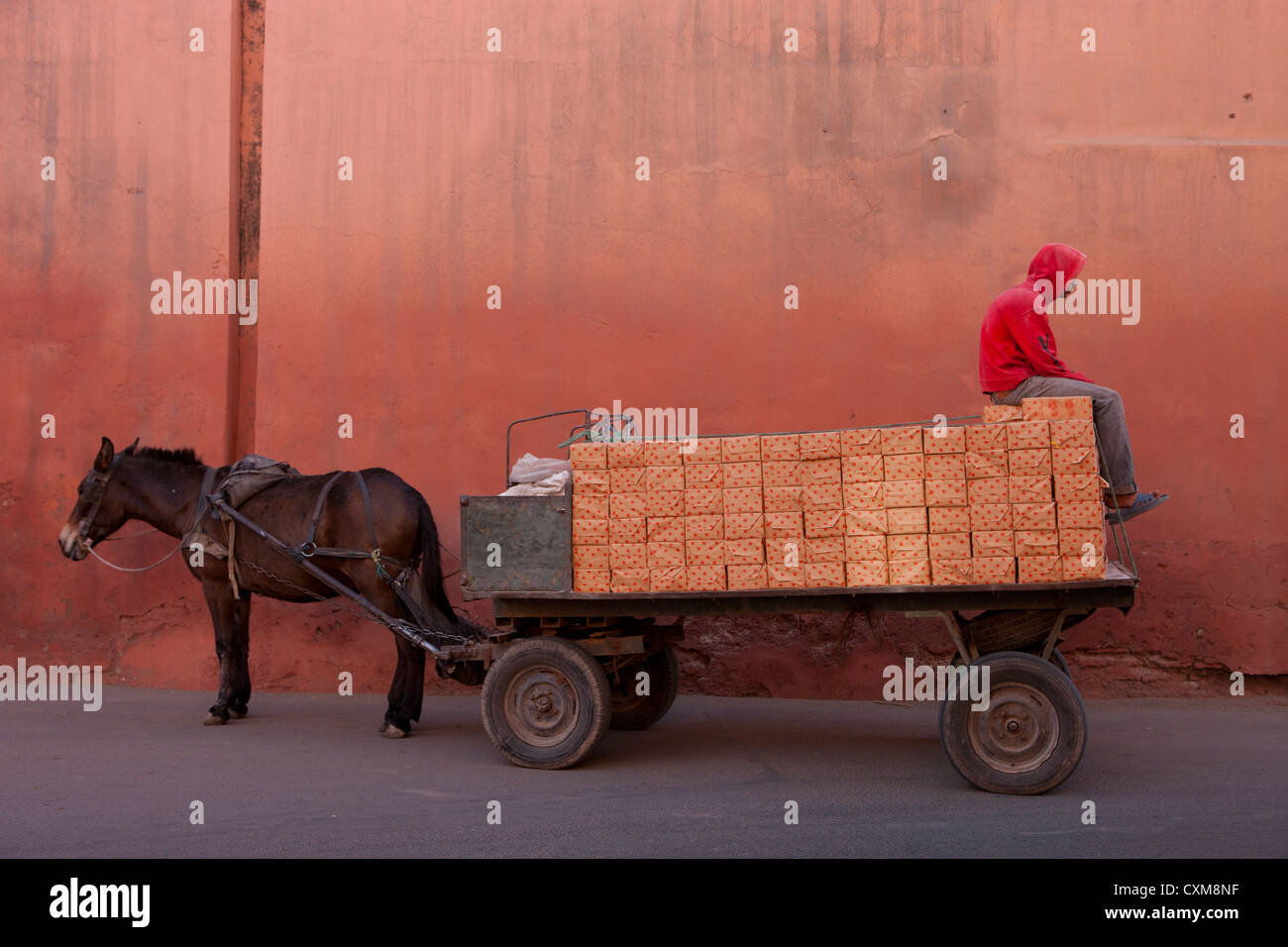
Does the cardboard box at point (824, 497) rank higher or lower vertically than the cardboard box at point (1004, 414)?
lower

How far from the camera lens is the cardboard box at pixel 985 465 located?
195 inches

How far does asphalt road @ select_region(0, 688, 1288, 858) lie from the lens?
4301mm

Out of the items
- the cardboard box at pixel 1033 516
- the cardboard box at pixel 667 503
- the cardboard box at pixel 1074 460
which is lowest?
the cardboard box at pixel 1033 516

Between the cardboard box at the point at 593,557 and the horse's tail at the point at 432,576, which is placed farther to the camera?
the horse's tail at the point at 432,576

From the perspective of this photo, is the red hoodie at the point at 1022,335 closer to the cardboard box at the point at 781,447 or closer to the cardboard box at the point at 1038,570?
the cardboard box at the point at 1038,570

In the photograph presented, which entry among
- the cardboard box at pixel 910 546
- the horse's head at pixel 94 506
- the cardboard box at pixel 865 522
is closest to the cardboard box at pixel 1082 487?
the cardboard box at pixel 910 546

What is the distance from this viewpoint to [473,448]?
8.32 meters

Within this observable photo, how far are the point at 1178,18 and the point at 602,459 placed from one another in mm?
6441

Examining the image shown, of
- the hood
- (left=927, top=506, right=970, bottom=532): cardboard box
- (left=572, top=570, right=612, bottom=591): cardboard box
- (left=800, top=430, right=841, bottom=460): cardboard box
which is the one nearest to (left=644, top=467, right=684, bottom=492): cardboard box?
(left=572, top=570, right=612, bottom=591): cardboard box

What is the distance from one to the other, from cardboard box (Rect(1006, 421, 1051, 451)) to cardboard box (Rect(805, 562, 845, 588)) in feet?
3.32

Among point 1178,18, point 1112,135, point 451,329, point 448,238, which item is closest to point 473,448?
point 451,329

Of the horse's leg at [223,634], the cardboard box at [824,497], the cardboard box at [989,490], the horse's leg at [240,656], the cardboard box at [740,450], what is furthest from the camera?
the horse's leg at [240,656]

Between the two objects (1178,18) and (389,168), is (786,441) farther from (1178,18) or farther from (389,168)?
(1178,18)

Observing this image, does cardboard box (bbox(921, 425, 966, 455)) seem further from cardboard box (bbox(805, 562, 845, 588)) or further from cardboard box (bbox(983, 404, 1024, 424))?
A: cardboard box (bbox(805, 562, 845, 588))
